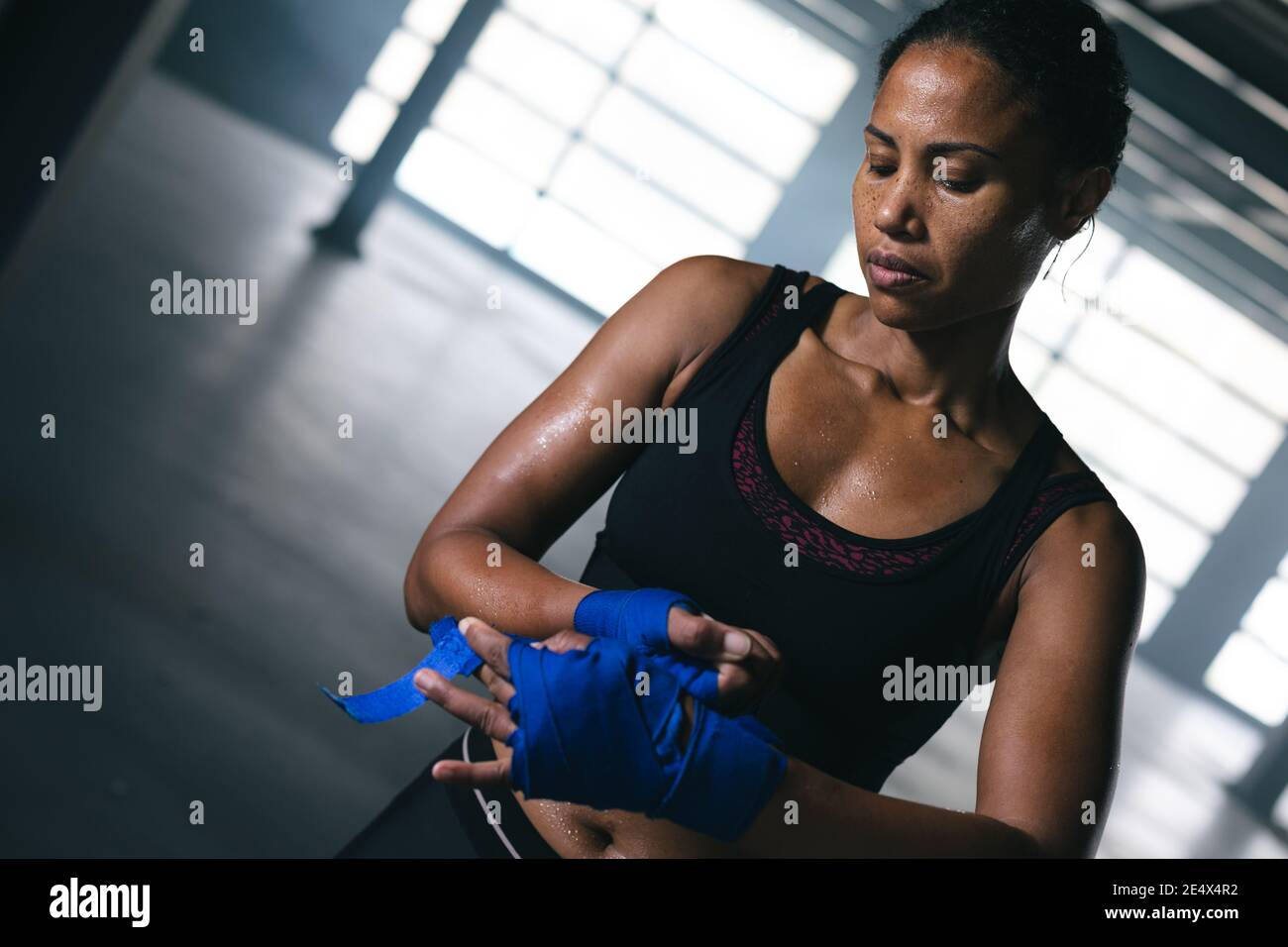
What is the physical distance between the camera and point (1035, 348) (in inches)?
448

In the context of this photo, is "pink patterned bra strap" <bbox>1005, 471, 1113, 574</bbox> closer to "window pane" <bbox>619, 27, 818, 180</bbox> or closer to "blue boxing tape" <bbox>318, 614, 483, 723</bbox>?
"blue boxing tape" <bbox>318, 614, 483, 723</bbox>

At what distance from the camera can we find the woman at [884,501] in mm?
1129

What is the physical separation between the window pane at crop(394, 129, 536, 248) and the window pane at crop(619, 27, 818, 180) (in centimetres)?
190

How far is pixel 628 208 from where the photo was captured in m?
13.4

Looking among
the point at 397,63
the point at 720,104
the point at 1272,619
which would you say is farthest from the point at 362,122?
the point at 1272,619

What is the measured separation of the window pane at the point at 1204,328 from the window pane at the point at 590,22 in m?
5.82

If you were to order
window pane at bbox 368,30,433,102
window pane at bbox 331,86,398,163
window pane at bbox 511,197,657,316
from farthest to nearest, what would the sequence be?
window pane at bbox 331,86,398,163
window pane at bbox 368,30,433,102
window pane at bbox 511,197,657,316

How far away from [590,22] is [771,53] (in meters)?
2.12

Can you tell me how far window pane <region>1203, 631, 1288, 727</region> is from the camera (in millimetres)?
10305

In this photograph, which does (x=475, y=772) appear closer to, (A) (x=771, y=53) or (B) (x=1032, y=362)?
(B) (x=1032, y=362)

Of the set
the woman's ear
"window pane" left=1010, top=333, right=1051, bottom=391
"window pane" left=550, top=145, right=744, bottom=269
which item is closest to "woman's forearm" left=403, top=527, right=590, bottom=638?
the woman's ear

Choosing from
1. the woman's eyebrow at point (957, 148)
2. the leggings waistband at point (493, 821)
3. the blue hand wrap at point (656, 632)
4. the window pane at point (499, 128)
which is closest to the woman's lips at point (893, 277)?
the woman's eyebrow at point (957, 148)
